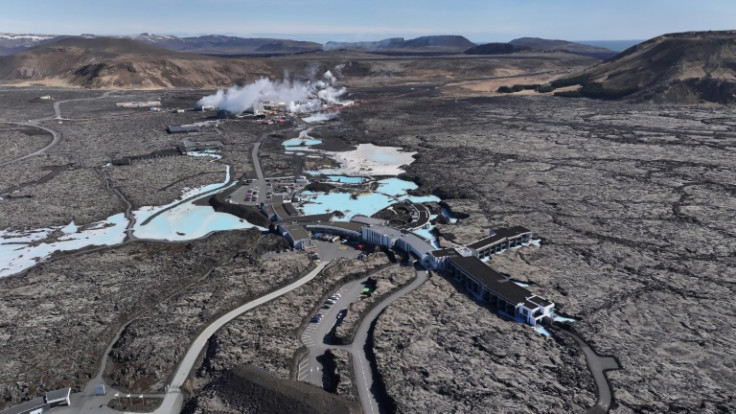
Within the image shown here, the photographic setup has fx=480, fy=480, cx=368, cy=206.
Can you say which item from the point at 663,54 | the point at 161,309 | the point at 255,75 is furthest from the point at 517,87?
the point at 161,309

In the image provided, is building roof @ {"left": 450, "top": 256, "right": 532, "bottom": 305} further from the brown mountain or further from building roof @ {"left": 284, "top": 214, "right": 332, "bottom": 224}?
the brown mountain

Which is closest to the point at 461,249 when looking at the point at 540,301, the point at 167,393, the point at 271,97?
the point at 540,301

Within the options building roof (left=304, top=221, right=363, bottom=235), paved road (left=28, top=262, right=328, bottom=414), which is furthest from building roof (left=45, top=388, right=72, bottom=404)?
building roof (left=304, top=221, right=363, bottom=235)

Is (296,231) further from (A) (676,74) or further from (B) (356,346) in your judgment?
(A) (676,74)

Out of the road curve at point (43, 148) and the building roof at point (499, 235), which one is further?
the road curve at point (43, 148)

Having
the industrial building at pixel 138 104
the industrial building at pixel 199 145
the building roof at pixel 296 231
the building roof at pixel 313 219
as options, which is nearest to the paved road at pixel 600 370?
the building roof at pixel 296 231

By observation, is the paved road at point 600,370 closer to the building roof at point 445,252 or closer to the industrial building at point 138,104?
the building roof at point 445,252
